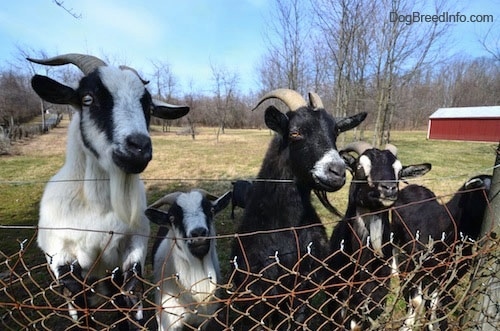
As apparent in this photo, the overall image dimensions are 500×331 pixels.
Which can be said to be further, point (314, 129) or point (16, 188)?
point (16, 188)

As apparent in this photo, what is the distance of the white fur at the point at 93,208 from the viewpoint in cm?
220

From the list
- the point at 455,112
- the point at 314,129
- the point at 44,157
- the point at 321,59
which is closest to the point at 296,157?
the point at 314,129

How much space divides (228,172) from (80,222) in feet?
34.8

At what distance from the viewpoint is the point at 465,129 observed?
34281mm

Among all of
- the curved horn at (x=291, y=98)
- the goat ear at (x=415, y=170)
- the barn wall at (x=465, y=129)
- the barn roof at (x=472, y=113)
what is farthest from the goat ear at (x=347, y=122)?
the barn roof at (x=472, y=113)

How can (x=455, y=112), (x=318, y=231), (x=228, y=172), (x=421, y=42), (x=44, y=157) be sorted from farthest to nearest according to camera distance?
(x=455, y=112) → (x=421, y=42) → (x=44, y=157) → (x=228, y=172) → (x=318, y=231)

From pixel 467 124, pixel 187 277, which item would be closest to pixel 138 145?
pixel 187 277

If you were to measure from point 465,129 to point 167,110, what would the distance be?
132 ft

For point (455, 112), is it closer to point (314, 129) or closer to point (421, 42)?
point (421, 42)

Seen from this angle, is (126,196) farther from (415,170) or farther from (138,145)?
(415,170)

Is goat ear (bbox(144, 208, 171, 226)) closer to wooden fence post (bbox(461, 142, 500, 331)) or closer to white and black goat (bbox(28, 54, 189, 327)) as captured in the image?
white and black goat (bbox(28, 54, 189, 327))

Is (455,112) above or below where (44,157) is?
above

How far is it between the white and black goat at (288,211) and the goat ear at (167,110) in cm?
79

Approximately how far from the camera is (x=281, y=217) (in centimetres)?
286
